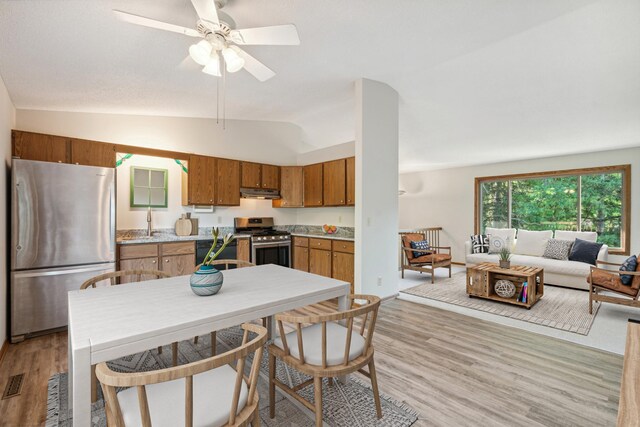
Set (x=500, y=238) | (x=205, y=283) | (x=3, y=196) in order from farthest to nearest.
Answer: (x=500, y=238) → (x=3, y=196) → (x=205, y=283)

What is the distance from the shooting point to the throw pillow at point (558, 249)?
17.3 ft

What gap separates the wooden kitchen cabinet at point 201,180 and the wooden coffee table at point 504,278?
13.7ft

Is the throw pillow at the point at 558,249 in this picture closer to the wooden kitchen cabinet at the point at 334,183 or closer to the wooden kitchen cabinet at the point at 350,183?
the wooden kitchen cabinet at the point at 350,183

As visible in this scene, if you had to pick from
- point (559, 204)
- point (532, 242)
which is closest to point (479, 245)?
point (532, 242)

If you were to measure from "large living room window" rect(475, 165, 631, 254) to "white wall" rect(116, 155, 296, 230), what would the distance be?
5170 mm

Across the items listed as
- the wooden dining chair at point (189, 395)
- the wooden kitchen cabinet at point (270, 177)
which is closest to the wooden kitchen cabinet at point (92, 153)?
the wooden kitchen cabinet at point (270, 177)

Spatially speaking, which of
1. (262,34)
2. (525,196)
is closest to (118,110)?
(262,34)

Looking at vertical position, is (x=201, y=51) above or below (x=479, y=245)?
above

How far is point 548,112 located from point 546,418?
151 inches

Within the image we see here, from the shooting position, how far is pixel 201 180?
15.1 ft

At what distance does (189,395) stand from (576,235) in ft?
22.5

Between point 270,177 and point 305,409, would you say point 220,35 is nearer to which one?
point 305,409

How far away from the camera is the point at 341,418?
5.92ft

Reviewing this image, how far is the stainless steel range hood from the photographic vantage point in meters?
5.07
